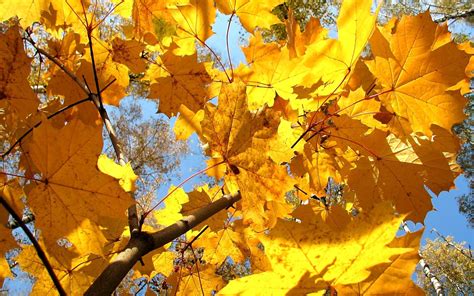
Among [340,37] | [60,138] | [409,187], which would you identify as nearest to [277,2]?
[340,37]

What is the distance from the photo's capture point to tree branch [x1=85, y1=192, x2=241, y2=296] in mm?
511

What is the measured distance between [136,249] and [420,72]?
25.7 inches

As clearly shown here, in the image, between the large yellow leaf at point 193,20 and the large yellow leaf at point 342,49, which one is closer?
the large yellow leaf at point 342,49

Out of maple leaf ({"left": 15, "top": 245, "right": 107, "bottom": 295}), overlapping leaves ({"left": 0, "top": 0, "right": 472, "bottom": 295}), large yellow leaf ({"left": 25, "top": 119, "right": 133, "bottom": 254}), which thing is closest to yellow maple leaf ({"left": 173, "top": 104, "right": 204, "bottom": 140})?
overlapping leaves ({"left": 0, "top": 0, "right": 472, "bottom": 295})

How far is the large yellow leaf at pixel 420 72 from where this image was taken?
2.57 ft

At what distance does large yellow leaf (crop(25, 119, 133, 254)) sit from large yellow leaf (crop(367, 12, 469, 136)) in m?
0.57

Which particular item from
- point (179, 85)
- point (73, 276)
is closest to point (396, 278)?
point (73, 276)

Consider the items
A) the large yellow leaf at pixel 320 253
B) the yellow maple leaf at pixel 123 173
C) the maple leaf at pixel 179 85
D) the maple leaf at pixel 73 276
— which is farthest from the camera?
the maple leaf at pixel 179 85

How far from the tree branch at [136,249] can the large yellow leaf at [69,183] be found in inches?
2.3

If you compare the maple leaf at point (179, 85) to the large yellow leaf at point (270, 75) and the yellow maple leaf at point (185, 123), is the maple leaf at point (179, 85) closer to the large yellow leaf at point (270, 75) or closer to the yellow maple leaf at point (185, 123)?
the yellow maple leaf at point (185, 123)

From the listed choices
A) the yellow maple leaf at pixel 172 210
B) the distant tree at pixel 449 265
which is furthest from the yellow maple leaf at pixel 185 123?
the distant tree at pixel 449 265

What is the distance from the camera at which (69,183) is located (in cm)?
67

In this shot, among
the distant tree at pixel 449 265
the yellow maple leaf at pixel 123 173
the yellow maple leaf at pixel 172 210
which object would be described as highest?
the distant tree at pixel 449 265

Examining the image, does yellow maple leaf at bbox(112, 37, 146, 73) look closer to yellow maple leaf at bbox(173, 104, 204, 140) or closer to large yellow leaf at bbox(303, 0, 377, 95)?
yellow maple leaf at bbox(173, 104, 204, 140)
